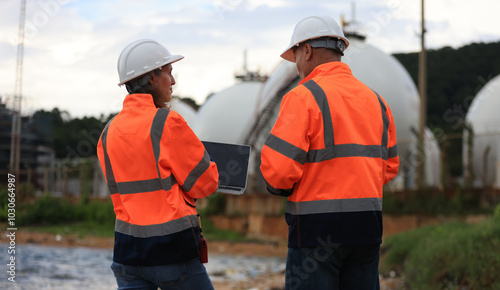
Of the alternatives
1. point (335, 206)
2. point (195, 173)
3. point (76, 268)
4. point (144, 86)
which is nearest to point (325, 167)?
point (335, 206)

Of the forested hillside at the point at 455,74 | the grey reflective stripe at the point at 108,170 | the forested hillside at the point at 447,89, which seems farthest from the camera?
the forested hillside at the point at 455,74

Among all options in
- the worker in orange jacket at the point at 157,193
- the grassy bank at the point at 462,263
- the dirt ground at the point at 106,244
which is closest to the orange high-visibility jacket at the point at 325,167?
the worker in orange jacket at the point at 157,193

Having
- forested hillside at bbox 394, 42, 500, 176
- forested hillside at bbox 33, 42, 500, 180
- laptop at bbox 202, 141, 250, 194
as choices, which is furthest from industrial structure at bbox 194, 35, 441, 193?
forested hillside at bbox 394, 42, 500, 176

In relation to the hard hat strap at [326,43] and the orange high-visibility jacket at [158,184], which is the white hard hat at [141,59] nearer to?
the orange high-visibility jacket at [158,184]

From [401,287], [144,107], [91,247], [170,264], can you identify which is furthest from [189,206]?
[91,247]

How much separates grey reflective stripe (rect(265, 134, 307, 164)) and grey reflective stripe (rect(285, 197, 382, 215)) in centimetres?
20

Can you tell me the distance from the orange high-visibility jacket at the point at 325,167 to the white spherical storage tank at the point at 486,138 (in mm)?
14908

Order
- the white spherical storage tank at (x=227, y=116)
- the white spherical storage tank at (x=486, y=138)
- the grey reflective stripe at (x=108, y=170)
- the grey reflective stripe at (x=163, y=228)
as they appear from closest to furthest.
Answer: the grey reflective stripe at (x=163, y=228), the grey reflective stripe at (x=108, y=170), the white spherical storage tank at (x=486, y=138), the white spherical storage tank at (x=227, y=116)

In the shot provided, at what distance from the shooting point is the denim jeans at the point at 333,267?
2.76 metres

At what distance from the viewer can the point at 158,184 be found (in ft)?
9.04

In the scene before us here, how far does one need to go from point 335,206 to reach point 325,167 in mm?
185

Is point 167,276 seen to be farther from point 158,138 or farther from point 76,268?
point 76,268

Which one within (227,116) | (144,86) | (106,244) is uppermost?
(227,116)

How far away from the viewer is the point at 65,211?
2541cm
